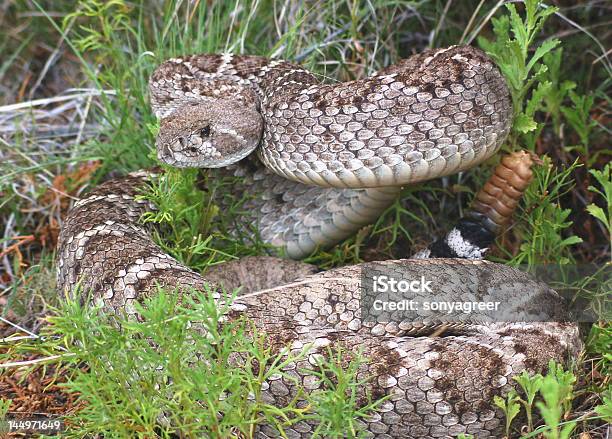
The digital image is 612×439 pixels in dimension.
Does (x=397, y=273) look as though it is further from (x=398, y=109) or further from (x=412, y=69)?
(x=412, y=69)

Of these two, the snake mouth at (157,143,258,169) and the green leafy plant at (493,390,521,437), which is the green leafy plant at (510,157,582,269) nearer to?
the green leafy plant at (493,390,521,437)

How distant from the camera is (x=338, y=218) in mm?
5336

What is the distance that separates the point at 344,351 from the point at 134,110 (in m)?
3.20

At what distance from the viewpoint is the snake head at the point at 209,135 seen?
15.4 ft

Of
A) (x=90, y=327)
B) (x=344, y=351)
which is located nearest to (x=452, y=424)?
(x=344, y=351)

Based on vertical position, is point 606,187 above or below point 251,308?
above

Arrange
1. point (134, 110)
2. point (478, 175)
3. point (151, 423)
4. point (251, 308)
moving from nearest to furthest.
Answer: point (151, 423)
point (251, 308)
point (478, 175)
point (134, 110)

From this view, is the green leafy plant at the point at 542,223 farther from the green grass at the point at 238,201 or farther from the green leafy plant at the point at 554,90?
the green leafy plant at the point at 554,90

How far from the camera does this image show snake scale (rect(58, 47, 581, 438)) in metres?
3.70

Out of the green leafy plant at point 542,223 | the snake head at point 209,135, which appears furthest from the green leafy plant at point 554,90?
the snake head at point 209,135

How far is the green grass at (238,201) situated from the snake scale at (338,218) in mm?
145

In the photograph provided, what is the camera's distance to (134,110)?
6.09 meters

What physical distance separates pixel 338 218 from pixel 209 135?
1.09 metres

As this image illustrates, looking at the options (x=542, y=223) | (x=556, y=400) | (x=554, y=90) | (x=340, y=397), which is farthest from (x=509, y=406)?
(x=554, y=90)
